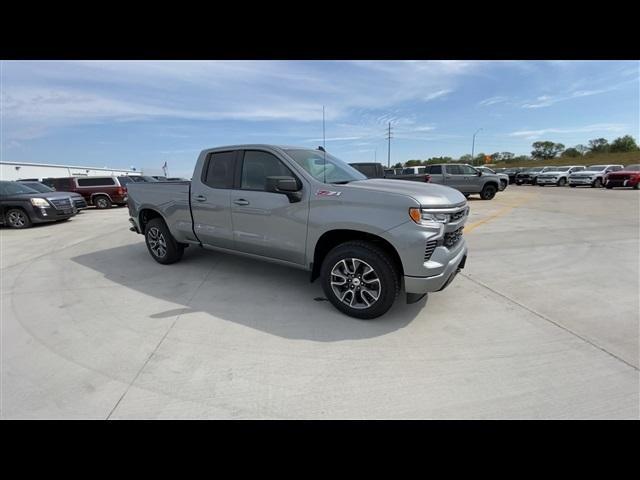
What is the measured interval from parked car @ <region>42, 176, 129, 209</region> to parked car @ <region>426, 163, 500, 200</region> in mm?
17075

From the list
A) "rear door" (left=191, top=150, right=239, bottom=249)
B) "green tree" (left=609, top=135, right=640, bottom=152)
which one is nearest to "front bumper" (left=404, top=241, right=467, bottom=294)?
"rear door" (left=191, top=150, right=239, bottom=249)

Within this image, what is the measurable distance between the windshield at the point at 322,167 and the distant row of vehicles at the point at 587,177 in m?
27.3

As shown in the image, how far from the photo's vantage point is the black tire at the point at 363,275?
10.2 feet

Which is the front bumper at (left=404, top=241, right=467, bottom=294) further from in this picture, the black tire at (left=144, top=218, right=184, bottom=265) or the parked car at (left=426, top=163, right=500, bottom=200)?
the parked car at (left=426, top=163, right=500, bottom=200)

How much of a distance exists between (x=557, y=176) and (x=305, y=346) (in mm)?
33190

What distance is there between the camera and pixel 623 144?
6650cm

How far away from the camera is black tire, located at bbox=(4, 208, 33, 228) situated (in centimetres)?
979

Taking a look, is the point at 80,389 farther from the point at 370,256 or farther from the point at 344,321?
the point at 370,256

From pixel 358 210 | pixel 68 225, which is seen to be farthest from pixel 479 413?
pixel 68 225

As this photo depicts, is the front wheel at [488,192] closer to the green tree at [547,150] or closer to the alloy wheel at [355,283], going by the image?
the alloy wheel at [355,283]

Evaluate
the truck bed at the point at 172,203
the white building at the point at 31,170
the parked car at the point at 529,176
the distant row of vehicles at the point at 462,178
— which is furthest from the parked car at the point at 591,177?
the white building at the point at 31,170

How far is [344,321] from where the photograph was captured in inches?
129
